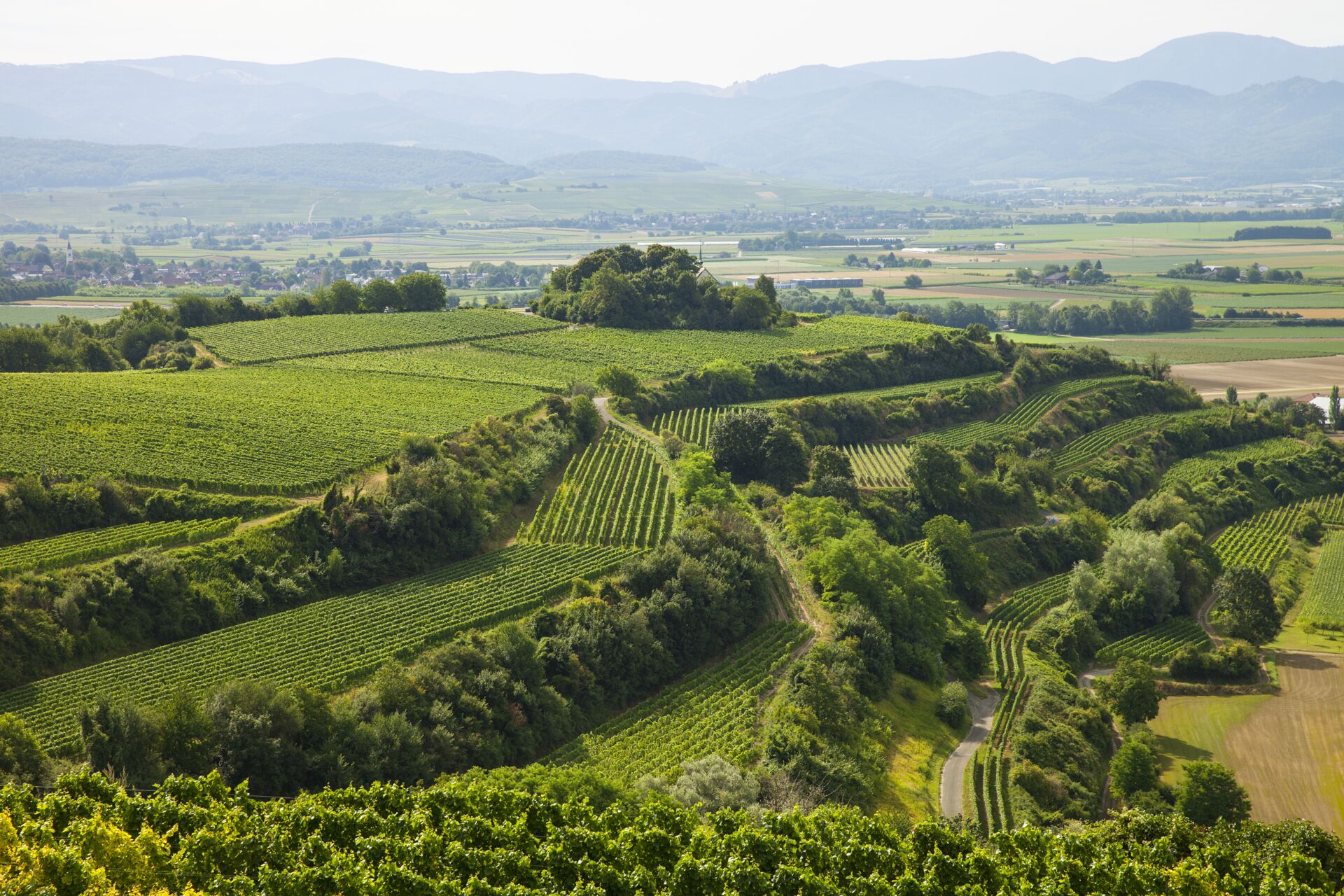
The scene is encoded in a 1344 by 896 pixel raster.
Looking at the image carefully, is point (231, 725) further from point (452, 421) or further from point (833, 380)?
point (833, 380)

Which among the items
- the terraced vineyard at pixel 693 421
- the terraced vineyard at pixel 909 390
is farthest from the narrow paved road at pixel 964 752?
the terraced vineyard at pixel 909 390

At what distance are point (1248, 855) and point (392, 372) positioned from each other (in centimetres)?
7791

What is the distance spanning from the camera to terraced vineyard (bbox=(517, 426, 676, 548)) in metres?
65.3

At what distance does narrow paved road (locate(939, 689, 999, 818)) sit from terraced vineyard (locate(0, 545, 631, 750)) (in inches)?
856

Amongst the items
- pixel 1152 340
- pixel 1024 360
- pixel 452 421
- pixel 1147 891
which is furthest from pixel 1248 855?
pixel 1152 340

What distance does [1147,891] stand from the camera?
3350 cm

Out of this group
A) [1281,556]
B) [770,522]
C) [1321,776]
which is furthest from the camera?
[1281,556]

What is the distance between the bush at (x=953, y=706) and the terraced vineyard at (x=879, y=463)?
29462mm

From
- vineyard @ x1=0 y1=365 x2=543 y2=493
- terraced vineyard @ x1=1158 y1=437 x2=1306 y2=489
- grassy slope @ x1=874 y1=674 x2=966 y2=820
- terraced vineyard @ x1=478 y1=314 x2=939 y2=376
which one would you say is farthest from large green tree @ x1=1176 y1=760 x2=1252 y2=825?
terraced vineyard @ x1=478 y1=314 x2=939 y2=376

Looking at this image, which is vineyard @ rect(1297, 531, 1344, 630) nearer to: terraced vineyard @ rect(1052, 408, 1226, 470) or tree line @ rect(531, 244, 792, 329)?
terraced vineyard @ rect(1052, 408, 1226, 470)

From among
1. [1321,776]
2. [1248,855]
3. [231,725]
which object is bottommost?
[1321,776]

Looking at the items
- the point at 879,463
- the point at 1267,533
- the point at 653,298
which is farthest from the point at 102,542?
the point at 1267,533

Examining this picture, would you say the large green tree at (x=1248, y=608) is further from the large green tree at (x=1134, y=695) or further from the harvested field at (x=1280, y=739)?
the large green tree at (x=1134, y=695)

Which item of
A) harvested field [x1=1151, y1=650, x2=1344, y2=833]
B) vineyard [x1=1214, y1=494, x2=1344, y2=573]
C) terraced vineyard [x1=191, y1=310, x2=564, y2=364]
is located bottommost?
harvested field [x1=1151, y1=650, x2=1344, y2=833]
